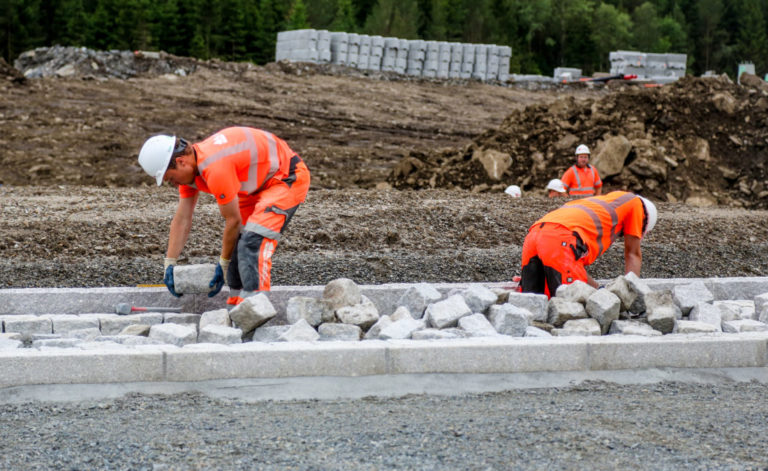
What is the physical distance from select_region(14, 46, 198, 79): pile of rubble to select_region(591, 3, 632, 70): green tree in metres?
40.1

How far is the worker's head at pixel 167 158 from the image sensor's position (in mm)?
4969

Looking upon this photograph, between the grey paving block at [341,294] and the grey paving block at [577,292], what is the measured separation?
1.37 m

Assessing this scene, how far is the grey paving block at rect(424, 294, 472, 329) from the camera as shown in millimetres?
5129

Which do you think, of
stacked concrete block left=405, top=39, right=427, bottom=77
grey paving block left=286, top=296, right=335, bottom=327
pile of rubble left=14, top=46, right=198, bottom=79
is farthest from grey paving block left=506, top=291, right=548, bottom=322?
stacked concrete block left=405, top=39, right=427, bottom=77

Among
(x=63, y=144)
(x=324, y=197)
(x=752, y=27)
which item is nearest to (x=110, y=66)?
(x=63, y=144)

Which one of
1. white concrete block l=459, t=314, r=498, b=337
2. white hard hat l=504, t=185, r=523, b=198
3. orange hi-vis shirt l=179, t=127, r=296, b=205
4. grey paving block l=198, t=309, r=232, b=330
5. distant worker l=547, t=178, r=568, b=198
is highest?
orange hi-vis shirt l=179, t=127, r=296, b=205

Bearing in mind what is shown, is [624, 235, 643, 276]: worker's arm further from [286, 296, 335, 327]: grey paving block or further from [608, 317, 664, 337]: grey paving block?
[286, 296, 335, 327]: grey paving block

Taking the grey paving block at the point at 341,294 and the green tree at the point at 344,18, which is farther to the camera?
the green tree at the point at 344,18

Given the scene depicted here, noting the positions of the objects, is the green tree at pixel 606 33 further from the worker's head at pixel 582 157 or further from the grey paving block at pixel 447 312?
the grey paving block at pixel 447 312

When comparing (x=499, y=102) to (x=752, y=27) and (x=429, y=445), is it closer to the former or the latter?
(x=429, y=445)

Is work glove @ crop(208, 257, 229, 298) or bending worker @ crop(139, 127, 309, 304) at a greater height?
bending worker @ crop(139, 127, 309, 304)

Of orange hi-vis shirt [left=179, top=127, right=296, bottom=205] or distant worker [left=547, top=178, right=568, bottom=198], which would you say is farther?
distant worker [left=547, top=178, right=568, bottom=198]

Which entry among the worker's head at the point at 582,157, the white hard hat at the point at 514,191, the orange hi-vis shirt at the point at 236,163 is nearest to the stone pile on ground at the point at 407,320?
the orange hi-vis shirt at the point at 236,163

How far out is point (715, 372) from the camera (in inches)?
186
